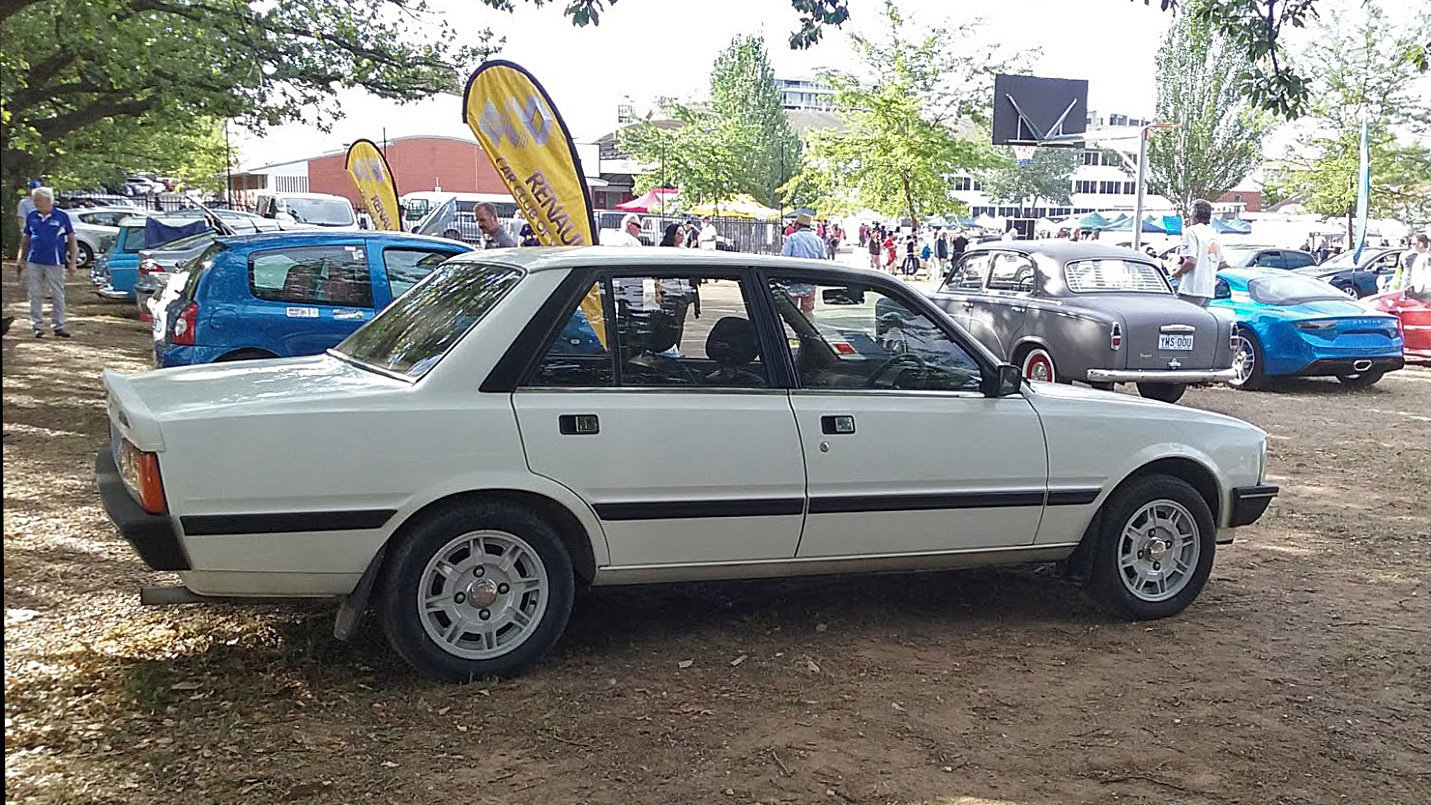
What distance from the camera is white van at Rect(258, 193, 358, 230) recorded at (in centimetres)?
2759

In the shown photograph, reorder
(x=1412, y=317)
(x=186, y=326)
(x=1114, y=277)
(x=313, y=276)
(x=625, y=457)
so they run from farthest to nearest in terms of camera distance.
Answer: (x=1412, y=317) → (x=1114, y=277) → (x=313, y=276) → (x=186, y=326) → (x=625, y=457)

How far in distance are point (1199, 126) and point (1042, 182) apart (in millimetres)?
47951

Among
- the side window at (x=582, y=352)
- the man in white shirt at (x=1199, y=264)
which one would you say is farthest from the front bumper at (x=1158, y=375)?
the side window at (x=582, y=352)

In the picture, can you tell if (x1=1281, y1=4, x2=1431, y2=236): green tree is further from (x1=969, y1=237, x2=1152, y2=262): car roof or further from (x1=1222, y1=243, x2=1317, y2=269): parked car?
(x1=969, y1=237, x2=1152, y2=262): car roof

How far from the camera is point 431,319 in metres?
5.04

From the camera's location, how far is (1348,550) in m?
7.23

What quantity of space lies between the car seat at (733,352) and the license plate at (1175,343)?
785 centimetres

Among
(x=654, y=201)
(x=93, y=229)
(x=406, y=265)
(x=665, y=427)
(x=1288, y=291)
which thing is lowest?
(x=665, y=427)

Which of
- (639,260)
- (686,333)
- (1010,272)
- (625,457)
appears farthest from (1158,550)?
(1010,272)

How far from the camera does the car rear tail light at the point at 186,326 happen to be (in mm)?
8902

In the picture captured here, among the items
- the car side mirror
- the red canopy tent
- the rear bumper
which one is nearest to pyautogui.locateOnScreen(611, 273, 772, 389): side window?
the car side mirror

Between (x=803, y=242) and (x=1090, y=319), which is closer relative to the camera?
(x=1090, y=319)

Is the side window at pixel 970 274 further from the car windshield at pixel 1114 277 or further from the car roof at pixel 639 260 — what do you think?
the car roof at pixel 639 260

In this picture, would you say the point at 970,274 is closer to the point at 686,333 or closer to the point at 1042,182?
the point at 686,333
